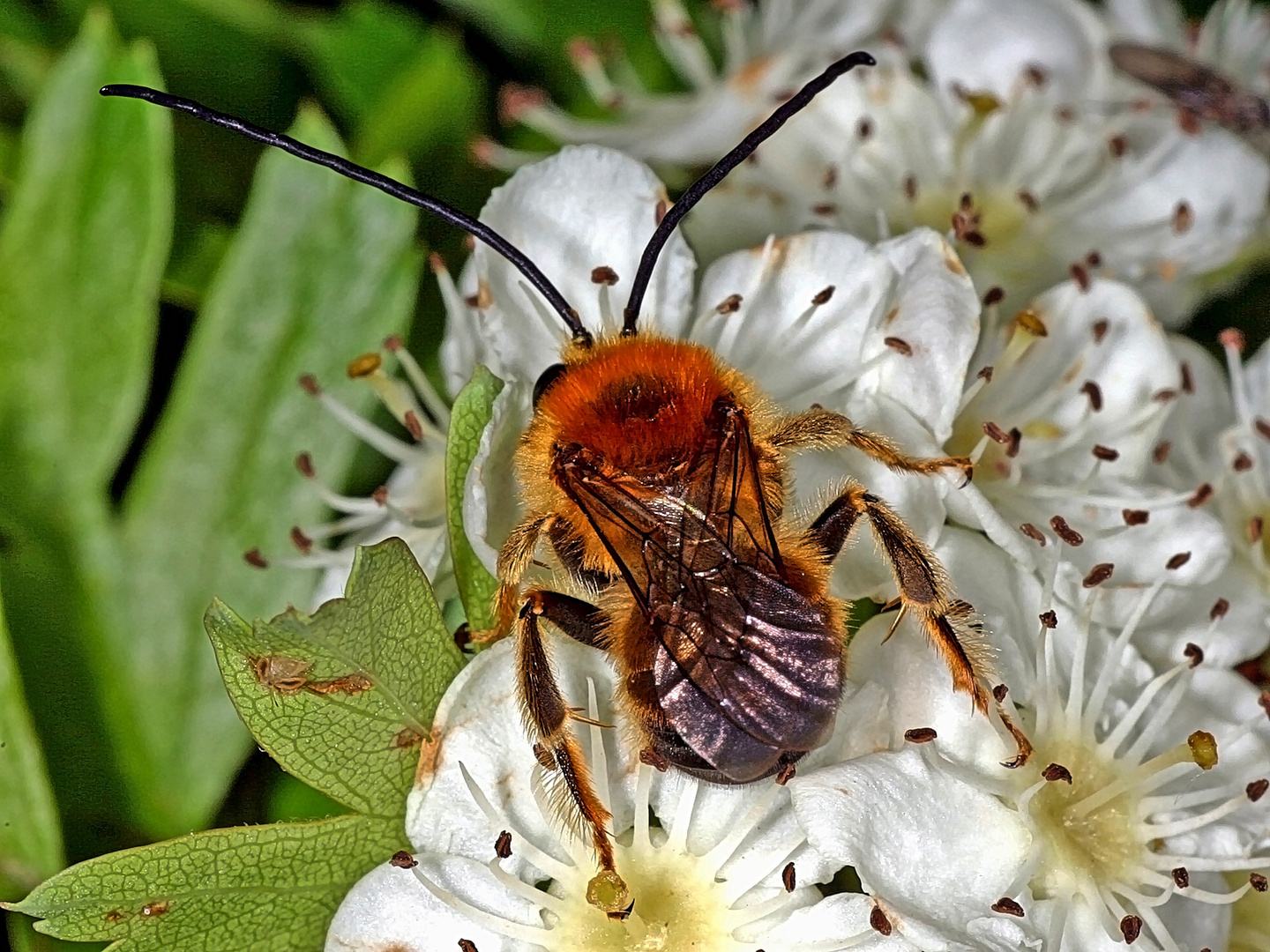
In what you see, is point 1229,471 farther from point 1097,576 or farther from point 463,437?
point 463,437

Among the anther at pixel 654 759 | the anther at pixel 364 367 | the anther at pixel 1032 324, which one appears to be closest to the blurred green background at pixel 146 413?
the anther at pixel 364 367

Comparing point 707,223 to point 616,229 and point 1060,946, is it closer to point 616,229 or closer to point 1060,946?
point 616,229

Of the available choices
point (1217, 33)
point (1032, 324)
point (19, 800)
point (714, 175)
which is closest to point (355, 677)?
point (19, 800)

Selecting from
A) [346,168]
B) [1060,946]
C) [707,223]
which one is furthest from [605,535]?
[707,223]

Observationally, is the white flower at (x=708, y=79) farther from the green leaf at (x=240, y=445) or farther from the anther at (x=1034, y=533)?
the anther at (x=1034, y=533)

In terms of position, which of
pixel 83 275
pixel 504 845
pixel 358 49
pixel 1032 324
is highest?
pixel 358 49

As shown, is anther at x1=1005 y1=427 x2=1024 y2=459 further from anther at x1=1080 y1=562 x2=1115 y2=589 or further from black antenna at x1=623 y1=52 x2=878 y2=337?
black antenna at x1=623 y1=52 x2=878 y2=337

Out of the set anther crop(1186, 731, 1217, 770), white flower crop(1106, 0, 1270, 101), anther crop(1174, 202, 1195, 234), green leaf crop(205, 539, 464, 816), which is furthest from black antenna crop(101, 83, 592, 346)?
white flower crop(1106, 0, 1270, 101)

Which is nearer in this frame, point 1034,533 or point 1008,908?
point 1008,908
